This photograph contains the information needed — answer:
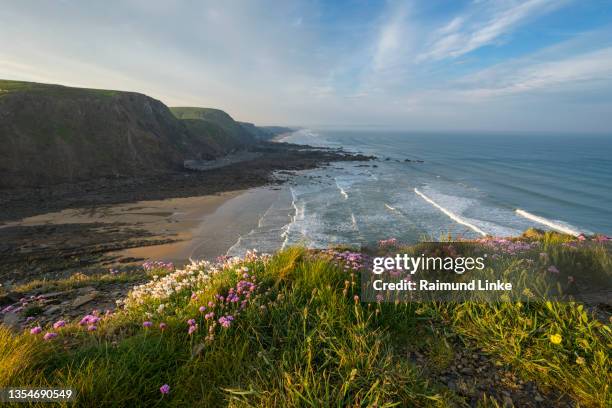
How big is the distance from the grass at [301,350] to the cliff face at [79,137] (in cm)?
4074

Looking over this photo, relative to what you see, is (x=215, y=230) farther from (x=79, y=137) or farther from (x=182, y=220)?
(x=79, y=137)

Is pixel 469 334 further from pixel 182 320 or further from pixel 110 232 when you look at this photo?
pixel 110 232

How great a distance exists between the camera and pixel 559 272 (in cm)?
429

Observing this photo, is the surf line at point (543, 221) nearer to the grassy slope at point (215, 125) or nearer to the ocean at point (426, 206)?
the ocean at point (426, 206)

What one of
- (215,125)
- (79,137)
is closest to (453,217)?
(79,137)

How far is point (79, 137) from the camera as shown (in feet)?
140

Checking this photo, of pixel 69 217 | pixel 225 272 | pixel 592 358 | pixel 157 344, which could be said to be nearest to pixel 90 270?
pixel 69 217

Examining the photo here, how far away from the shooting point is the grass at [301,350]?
2467 mm

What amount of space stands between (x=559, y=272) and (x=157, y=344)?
17.4 ft

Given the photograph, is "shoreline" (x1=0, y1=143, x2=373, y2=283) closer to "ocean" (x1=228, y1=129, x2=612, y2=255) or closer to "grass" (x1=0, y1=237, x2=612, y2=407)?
"ocean" (x1=228, y1=129, x2=612, y2=255)

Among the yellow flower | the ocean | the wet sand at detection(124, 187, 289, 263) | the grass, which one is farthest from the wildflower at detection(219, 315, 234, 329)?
the wet sand at detection(124, 187, 289, 263)

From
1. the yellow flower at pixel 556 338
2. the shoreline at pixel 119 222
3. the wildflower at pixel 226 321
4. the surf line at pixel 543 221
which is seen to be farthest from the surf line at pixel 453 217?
the wildflower at pixel 226 321

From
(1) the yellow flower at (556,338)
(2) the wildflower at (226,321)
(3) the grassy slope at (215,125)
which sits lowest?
(2) the wildflower at (226,321)

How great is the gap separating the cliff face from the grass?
40.7 m
